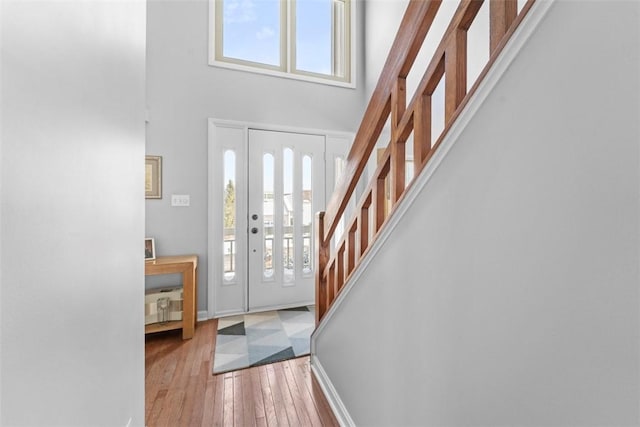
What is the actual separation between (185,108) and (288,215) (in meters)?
1.47

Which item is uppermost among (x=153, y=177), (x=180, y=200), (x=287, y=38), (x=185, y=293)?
(x=287, y=38)

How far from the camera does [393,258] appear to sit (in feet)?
3.47

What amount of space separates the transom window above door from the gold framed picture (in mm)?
1136

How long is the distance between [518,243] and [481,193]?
0.47 feet

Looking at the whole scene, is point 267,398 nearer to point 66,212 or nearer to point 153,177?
point 66,212

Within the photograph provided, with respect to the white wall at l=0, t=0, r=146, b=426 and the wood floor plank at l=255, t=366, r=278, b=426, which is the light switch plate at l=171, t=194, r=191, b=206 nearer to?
the wood floor plank at l=255, t=366, r=278, b=426

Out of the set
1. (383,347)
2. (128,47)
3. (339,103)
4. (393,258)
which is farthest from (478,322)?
(339,103)

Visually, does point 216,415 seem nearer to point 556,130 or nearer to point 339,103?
point 556,130

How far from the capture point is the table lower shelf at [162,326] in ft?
7.75

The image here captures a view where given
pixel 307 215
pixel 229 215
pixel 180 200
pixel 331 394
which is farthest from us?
pixel 307 215

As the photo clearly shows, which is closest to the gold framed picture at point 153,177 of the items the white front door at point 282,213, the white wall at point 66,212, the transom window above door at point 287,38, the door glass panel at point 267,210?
the white front door at point 282,213

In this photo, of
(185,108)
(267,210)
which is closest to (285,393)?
(267,210)

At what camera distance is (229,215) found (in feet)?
9.78

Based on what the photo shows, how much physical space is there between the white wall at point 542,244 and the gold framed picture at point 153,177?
101 inches
